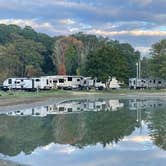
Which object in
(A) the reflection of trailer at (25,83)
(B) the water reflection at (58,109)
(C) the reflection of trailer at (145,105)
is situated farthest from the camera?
(A) the reflection of trailer at (25,83)

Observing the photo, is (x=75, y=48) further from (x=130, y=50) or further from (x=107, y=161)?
(x=107, y=161)

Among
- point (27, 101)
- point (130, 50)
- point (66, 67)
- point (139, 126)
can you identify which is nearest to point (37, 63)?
point (66, 67)

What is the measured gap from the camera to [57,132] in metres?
25.1

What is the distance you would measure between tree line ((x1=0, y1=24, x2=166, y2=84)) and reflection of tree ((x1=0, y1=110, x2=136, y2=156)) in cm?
4681

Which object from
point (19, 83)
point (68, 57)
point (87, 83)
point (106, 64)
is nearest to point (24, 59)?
point (68, 57)

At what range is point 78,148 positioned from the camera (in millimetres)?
19047

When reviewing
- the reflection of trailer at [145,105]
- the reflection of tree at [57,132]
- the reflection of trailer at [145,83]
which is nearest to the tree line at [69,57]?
the reflection of trailer at [145,83]

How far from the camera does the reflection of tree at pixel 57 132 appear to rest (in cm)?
2039

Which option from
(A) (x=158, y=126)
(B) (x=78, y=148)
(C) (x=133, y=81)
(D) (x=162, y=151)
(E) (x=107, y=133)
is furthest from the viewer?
(C) (x=133, y=81)

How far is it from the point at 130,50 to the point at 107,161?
9779cm

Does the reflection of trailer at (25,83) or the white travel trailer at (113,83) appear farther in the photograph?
the white travel trailer at (113,83)

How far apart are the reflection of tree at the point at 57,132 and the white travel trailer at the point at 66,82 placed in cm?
4703

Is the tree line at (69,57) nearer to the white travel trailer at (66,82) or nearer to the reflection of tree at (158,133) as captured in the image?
the white travel trailer at (66,82)

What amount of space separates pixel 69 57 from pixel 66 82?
1857cm
